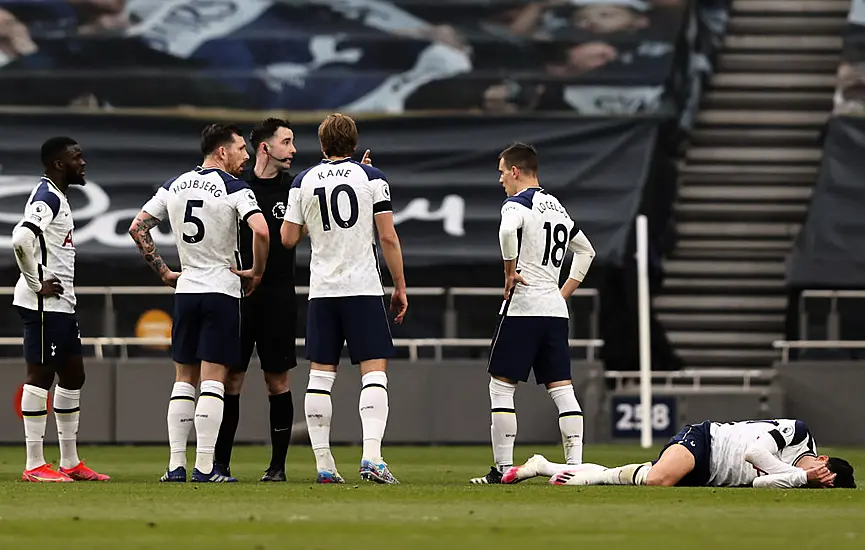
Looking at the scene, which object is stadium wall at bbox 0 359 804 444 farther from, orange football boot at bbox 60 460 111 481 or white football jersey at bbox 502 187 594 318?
white football jersey at bbox 502 187 594 318

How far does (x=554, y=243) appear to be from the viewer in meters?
10.4

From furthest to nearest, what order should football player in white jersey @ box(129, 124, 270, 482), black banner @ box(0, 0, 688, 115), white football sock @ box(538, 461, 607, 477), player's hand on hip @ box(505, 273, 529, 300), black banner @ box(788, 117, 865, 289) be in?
black banner @ box(0, 0, 688, 115) → black banner @ box(788, 117, 865, 289) → player's hand on hip @ box(505, 273, 529, 300) → football player in white jersey @ box(129, 124, 270, 482) → white football sock @ box(538, 461, 607, 477)

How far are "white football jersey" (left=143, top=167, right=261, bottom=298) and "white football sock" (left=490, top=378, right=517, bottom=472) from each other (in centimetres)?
157

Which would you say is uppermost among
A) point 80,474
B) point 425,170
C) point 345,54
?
point 345,54

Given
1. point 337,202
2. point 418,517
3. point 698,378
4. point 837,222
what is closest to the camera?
point 418,517

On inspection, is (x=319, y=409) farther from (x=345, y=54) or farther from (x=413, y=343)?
(x=345, y=54)

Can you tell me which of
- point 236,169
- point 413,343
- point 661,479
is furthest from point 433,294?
point 661,479

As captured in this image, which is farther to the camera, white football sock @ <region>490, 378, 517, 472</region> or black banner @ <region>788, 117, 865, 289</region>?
black banner @ <region>788, 117, 865, 289</region>

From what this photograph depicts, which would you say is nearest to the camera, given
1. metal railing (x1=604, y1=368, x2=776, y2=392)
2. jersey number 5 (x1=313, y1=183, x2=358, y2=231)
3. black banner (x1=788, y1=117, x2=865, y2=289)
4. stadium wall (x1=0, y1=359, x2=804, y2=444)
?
jersey number 5 (x1=313, y1=183, x2=358, y2=231)

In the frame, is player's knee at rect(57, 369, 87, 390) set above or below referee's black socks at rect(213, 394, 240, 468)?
above

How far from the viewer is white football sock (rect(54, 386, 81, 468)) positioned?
1074 centimetres

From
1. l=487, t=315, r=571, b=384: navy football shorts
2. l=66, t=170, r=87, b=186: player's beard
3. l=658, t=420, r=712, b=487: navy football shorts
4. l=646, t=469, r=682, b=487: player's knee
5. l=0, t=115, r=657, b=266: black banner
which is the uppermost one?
l=0, t=115, r=657, b=266: black banner

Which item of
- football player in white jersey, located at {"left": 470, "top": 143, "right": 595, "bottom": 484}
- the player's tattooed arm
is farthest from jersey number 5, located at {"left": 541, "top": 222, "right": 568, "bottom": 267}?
the player's tattooed arm

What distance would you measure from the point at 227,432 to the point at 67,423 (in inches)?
38.0
